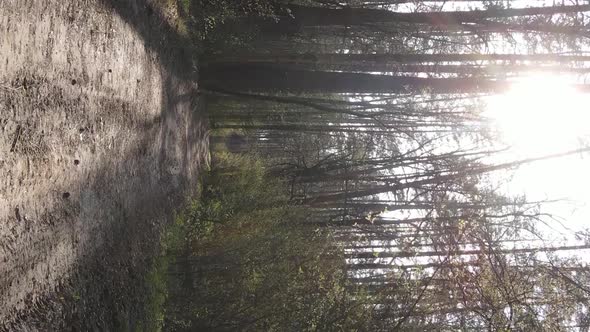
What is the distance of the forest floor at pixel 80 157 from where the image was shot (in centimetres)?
462

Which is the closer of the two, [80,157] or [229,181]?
[80,157]

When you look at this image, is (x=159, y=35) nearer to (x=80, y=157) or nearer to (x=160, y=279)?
(x=80, y=157)

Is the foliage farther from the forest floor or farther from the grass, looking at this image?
the forest floor

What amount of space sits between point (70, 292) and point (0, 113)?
262 centimetres

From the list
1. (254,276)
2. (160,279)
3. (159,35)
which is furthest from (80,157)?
(254,276)

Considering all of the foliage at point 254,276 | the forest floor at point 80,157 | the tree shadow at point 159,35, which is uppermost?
the tree shadow at point 159,35

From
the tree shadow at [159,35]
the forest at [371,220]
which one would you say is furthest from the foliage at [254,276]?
the tree shadow at [159,35]

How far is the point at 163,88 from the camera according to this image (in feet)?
33.5

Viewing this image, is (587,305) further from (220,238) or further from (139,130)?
(139,130)

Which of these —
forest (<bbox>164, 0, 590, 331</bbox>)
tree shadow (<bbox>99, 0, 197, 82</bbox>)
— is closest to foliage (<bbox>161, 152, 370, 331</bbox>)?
forest (<bbox>164, 0, 590, 331</bbox>)

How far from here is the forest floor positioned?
4.62 m

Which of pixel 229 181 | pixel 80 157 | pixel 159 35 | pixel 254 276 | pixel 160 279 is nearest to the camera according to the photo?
pixel 80 157

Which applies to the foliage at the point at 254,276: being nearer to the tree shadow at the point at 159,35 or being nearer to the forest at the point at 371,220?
the forest at the point at 371,220

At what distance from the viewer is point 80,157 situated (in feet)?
19.8
